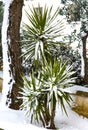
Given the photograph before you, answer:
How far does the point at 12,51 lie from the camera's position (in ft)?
22.7

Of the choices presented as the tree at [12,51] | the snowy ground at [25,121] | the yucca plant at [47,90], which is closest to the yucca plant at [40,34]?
the tree at [12,51]

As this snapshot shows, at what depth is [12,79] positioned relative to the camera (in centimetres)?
697

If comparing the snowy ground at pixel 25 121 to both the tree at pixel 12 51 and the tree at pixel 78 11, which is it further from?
the tree at pixel 78 11

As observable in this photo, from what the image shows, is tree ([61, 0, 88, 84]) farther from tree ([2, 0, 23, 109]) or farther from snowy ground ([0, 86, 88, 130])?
tree ([2, 0, 23, 109])

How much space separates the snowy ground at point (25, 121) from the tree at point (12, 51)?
305 millimetres

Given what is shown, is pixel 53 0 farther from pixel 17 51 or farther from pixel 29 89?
pixel 29 89

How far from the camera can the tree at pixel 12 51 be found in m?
6.88

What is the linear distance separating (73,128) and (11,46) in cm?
198

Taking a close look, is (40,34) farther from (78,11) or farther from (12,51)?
(78,11)

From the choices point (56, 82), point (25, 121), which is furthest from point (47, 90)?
point (25, 121)

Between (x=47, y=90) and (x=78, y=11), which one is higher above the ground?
(x=78, y=11)

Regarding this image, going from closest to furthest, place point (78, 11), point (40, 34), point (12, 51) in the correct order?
1. point (40, 34)
2. point (12, 51)
3. point (78, 11)

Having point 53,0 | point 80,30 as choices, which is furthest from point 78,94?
point 53,0

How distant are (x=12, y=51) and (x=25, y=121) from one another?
1.48 m
